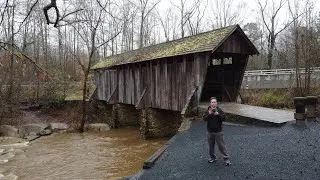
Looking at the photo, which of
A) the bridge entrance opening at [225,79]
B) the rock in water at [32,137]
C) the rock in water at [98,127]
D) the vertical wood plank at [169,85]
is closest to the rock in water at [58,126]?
the rock in water at [98,127]

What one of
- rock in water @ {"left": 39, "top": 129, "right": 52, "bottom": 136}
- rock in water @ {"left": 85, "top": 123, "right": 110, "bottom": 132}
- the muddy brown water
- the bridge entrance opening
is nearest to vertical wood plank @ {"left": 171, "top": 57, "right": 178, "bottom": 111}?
the bridge entrance opening

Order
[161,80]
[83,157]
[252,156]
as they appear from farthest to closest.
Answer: [161,80], [83,157], [252,156]

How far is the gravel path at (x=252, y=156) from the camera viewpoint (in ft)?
21.8

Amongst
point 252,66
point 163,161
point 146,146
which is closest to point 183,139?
point 163,161

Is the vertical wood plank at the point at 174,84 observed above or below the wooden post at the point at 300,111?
above

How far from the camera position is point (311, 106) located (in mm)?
11055

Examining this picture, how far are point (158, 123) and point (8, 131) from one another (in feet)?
34.0

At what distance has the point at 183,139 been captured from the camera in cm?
1037

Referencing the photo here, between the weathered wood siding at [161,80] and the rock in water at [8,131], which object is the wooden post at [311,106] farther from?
the rock in water at [8,131]

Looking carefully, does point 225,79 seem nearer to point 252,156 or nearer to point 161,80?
point 161,80

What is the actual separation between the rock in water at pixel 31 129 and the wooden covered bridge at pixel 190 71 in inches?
265

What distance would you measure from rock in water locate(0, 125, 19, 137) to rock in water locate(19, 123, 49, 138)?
343 millimetres

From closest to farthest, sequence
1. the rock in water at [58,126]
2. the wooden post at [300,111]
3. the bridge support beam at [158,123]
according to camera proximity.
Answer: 1. the wooden post at [300,111]
2. the bridge support beam at [158,123]
3. the rock in water at [58,126]

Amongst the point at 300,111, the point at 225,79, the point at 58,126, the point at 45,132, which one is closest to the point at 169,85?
the point at 225,79
